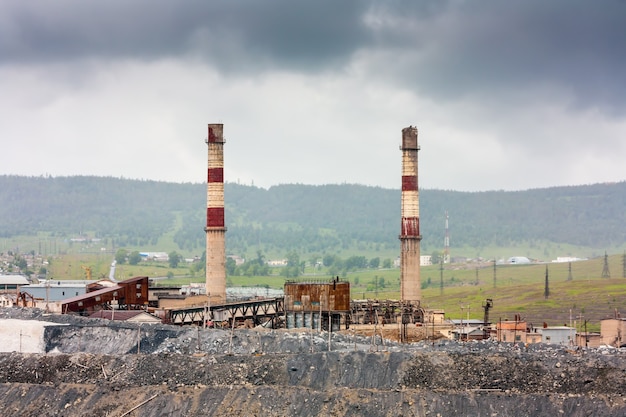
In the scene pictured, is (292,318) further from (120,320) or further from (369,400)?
A: (369,400)

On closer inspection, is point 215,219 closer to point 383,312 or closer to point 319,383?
point 383,312

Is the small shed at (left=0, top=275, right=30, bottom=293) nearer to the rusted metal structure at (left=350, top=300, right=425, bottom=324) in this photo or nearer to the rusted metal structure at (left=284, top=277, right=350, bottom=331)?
the rusted metal structure at (left=284, top=277, right=350, bottom=331)

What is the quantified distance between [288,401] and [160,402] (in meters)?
5.76

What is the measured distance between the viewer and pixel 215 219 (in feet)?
288

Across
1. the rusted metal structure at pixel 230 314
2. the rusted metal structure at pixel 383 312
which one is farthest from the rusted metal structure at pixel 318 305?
the rusted metal structure at pixel 230 314

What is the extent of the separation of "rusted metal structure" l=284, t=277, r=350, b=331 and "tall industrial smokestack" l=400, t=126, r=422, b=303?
909 centimetres

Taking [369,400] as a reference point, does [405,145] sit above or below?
above

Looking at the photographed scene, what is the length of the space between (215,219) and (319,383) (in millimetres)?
36526

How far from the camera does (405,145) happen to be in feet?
282

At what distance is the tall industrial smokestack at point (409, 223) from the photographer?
278ft

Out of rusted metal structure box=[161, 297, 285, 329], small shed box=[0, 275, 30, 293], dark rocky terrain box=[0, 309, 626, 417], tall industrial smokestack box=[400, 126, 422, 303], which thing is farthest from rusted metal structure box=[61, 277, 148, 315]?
small shed box=[0, 275, 30, 293]

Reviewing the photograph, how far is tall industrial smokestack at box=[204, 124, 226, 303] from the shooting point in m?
87.0

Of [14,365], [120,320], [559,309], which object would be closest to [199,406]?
[14,365]

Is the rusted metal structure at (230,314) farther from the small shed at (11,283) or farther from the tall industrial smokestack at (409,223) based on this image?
the small shed at (11,283)
